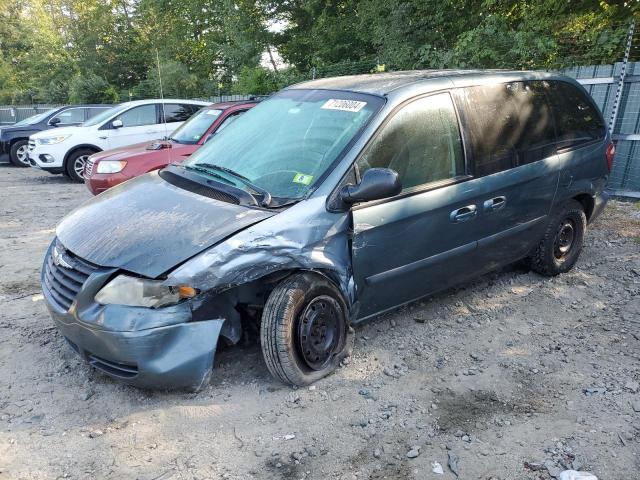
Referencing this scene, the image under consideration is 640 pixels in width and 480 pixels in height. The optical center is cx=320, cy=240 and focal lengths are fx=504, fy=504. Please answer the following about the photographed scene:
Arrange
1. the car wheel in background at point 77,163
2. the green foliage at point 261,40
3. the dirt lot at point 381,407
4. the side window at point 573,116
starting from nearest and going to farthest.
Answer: the dirt lot at point 381,407
the side window at point 573,116
the green foliage at point 261,40
the car wheel in background at point 77,163

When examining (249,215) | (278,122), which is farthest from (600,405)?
(278,122)

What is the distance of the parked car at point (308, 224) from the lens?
269 cm

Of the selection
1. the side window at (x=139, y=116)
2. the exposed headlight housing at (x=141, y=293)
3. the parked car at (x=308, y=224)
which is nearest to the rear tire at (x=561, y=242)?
the parked car at (x=308, y=224)

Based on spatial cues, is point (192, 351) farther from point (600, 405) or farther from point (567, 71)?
point (567, 71)

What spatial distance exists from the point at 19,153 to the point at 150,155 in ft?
25.6

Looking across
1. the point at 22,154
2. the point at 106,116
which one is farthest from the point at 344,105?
the point at 22,154

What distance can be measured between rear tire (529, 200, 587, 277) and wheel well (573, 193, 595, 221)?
0.06 metres

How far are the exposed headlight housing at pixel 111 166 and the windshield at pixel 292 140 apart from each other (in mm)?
3822

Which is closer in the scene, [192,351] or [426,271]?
[192,351]

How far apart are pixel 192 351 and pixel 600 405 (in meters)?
2.38

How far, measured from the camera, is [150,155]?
7363mm

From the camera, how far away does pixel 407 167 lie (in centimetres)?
333

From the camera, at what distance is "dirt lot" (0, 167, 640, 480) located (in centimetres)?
249

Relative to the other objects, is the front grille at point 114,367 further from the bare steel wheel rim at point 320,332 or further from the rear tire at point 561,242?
the rear tire at point 561,242
